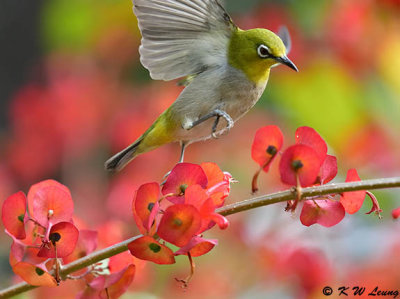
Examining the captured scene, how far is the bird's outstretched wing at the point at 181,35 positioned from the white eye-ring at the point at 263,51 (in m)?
0.09

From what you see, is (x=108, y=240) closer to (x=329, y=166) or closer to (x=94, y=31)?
(x=329, y=166)

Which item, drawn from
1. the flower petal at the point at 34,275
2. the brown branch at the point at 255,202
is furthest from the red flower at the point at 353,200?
the flower petal at the point at 34,275

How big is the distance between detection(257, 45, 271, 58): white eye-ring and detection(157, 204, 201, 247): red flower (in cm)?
75

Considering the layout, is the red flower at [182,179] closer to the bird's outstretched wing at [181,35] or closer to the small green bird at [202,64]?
the small green bird at [202,64]

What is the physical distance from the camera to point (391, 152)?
7.04 feet

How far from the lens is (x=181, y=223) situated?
90 centimetres

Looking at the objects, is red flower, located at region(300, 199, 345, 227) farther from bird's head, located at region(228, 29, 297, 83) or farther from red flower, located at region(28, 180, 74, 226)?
bird's head, located at region(228, 29, 297, 83)

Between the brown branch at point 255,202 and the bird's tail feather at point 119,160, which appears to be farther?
the bird's tail feather at point 119,160

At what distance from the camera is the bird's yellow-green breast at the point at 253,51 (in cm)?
154

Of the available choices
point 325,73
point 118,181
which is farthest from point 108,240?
point 118,181

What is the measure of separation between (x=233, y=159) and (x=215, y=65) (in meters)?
1.22

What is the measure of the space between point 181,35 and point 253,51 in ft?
0.64

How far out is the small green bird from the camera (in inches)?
59.8

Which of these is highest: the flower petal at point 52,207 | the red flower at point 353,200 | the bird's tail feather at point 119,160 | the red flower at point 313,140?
the red flower at point 313,140
